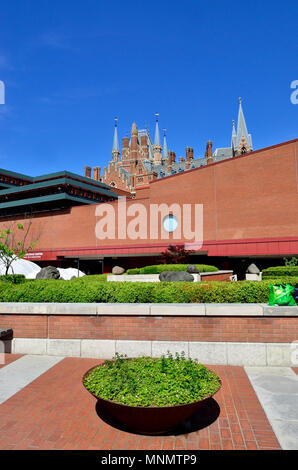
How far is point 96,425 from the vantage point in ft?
15.4

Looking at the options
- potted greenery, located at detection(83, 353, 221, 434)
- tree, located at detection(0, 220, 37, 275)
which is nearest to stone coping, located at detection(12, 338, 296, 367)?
potted greenery, located at detection(83, 353, 221, 434)

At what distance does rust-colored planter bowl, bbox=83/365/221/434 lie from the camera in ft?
13.4

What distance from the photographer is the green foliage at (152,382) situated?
4211mm

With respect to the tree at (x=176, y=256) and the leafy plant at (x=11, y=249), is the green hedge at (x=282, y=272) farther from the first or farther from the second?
the leafy plant at (x=11, y=249)

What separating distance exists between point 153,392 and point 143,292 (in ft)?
12.8

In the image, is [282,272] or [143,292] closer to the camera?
[143,292]

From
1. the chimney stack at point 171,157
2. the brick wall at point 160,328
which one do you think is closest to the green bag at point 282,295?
the brick wall at point 160,328

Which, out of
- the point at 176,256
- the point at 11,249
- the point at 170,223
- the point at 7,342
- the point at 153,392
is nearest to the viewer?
the point at 153,392

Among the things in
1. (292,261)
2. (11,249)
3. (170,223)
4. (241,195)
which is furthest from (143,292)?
(170,223)

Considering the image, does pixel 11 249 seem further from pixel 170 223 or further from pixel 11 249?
pixel 170 223

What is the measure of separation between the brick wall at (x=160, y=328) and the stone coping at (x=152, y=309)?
0.44 feet

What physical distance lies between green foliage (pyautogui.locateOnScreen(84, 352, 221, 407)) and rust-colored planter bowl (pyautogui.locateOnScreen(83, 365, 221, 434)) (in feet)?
0.20

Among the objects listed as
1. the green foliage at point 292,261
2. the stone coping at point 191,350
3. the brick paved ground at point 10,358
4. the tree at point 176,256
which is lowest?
the brick paved ground at point 10,358
